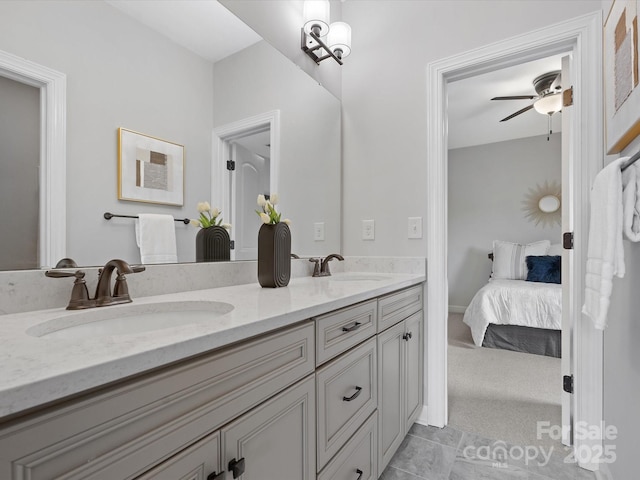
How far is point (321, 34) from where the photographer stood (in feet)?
6.27

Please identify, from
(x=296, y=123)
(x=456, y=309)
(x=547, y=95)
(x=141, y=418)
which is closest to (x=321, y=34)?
(x=296, y=123)

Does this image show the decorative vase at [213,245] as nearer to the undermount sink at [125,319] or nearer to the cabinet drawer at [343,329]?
the undermount sink at [125,319]

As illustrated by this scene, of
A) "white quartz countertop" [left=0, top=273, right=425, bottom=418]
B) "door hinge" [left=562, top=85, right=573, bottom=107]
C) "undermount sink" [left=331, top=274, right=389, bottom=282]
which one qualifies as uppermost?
"door hinge" [left=562, top=85, right=573, bottom=107]

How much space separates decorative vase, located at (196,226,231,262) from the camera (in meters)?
1.33

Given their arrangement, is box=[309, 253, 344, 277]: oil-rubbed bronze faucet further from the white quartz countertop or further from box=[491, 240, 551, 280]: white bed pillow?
box=[491, 240, 551, 280]: white bed pillow

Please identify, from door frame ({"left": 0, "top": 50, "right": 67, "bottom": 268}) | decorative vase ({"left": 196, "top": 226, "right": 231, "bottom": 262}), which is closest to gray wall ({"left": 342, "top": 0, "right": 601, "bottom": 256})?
decorative vase ({"left": 196, "top": 226, "right": 231, "bottom": 262})

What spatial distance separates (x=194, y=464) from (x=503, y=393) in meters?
2.31

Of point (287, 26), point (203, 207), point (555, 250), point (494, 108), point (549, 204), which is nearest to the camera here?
point (203, 207)

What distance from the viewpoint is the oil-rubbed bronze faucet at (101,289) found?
0.88 metres

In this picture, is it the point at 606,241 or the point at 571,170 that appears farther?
the point at 571,170

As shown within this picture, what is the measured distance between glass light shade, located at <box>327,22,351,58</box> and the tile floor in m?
2.27

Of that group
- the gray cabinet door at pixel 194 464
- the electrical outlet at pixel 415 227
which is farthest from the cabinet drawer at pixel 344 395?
the electrical outlet at pixel 415 227

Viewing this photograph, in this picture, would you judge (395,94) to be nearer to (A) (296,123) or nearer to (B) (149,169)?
(A) (296,123)

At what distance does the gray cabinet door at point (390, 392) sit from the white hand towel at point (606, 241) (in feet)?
2.36
